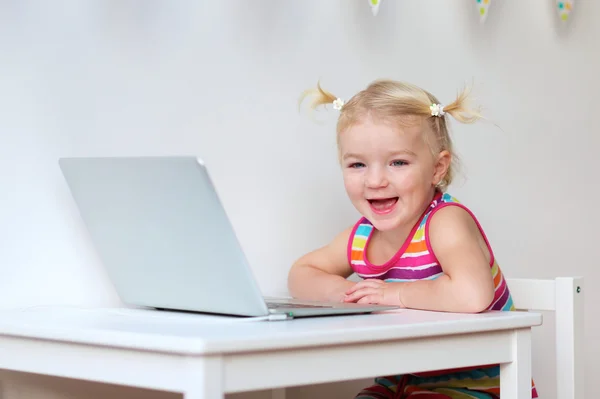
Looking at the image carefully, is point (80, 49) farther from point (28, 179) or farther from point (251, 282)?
point (251, 282)

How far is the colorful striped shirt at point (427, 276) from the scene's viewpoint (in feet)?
4.39

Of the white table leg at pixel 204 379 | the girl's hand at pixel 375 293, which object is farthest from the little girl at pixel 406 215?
the white table leg at pixel 204 379

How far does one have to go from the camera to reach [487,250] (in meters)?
1.37

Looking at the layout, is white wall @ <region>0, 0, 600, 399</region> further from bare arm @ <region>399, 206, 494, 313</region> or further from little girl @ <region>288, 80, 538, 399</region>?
bare arm @ <region>399, 206, 494, 313</region>

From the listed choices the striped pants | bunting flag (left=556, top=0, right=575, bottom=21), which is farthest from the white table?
bunting flag (left=556, top=0, right=575, bottom=21)

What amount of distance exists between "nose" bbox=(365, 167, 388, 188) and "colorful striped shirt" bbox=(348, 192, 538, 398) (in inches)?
3.9

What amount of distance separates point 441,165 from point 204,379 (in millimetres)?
751

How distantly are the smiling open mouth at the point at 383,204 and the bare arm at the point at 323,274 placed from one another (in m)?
0.12

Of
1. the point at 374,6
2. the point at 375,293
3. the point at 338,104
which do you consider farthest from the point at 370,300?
the point at 374,6

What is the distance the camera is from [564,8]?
6.86 ft

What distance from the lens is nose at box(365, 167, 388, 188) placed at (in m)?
1.32

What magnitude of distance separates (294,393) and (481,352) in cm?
73

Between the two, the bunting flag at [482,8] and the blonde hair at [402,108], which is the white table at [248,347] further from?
the bunting flag at [482,8]

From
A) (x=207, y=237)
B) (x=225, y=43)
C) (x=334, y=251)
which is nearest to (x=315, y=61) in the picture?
(x=225, y=43)
